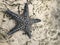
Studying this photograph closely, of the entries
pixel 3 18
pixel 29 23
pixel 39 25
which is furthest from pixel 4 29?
pixel 39 25

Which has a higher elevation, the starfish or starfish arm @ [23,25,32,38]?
the starfish

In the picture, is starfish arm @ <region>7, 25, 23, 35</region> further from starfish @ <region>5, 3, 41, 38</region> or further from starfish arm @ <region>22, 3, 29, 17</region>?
starfish arm @ <region>22, 3, 29, 17</region>

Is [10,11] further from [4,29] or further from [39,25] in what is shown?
[39,25]

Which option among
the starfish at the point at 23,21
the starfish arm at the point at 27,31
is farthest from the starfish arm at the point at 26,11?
the starfish arm at the point at 27,31

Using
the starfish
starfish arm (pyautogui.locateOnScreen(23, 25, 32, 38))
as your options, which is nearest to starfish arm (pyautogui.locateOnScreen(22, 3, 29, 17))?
the starfish

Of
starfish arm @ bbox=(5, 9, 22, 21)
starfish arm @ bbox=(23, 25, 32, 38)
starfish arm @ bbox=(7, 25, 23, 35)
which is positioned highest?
starfish arm @ bbox=(5, 9, 22, 21)

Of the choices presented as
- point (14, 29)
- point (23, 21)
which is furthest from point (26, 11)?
point (14, 29)
